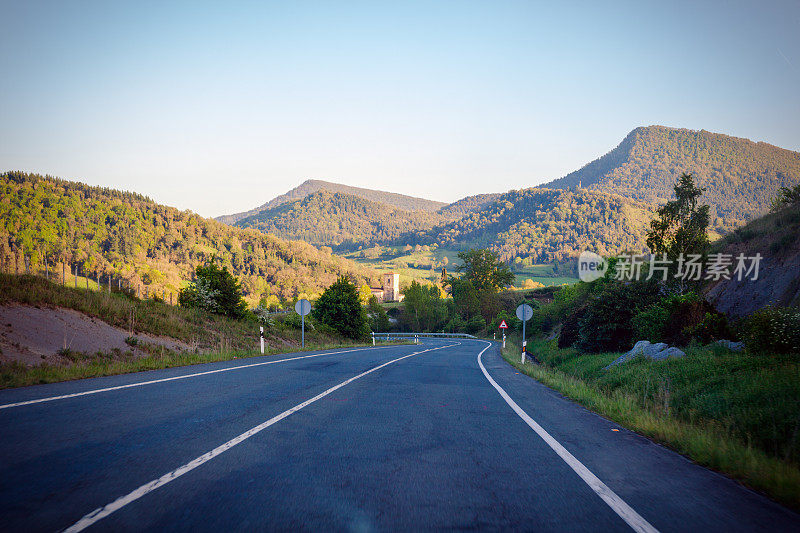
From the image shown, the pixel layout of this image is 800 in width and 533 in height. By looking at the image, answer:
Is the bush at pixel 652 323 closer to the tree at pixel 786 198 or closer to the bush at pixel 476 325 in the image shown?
the tree at pixel 786 198

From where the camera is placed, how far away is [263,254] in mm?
165125

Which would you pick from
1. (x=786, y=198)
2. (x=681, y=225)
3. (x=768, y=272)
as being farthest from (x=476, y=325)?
(x=768, y=272)

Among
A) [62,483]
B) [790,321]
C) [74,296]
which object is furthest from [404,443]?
[74,296]

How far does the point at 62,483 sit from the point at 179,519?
1.23 m

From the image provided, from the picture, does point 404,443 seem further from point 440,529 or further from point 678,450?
point 678,450

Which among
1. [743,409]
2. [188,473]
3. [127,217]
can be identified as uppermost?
[127,217]

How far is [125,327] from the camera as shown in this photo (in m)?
17.4

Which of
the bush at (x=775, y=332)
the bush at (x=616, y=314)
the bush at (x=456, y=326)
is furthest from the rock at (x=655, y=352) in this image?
the bush at (x=456, y=326)

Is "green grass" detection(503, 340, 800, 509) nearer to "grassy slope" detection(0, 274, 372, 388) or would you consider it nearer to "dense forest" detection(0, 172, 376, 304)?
"grassy slope" detection(0, 274, 372, 388)

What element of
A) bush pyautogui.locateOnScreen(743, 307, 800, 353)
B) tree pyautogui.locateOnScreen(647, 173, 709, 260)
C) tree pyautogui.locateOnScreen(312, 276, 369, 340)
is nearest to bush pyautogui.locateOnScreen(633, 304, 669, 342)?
tree pyautogui.locateOnScreen(647, 173, 709, 260)

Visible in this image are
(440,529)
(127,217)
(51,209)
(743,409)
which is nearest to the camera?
(440,529)

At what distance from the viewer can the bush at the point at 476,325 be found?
8856cm

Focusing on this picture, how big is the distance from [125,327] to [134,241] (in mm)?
135629

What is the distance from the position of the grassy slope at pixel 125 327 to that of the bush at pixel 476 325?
64148mm
